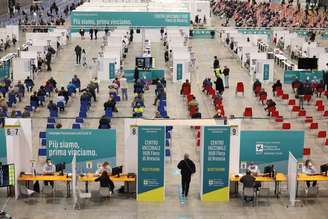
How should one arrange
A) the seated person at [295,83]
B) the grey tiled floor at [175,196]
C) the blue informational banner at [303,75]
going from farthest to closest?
1. the blue informational banner at [303,75]
2. the seated person at [295,83]
3. the grey tiled floor at [175,196]

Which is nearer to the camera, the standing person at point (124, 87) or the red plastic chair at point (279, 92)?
the standing person at point (124, 87)

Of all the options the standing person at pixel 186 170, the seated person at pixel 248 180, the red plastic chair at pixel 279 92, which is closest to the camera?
the seated person at pixel 248 180

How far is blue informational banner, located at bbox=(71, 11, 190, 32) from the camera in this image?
48844mm

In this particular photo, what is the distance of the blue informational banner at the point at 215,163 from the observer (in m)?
17.8

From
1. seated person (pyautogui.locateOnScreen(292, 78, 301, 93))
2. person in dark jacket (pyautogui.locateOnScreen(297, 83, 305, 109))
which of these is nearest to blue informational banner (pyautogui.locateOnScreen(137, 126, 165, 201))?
person in dark jacket (pyautogui.locateOnScreen(297, 83, 305, 109))

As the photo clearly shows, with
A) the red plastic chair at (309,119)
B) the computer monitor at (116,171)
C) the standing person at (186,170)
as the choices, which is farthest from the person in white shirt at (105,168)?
the red plastic chair at (309,119)

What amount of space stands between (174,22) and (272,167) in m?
32.7

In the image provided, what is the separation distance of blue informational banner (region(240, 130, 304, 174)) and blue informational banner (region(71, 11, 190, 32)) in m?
31.6

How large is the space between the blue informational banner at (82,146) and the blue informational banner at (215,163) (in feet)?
8.34

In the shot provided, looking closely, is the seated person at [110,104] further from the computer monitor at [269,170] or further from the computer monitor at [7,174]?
the computer monitor at [269,170]

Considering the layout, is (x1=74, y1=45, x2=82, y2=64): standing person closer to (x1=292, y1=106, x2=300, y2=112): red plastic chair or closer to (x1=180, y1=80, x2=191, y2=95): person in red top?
(x1=180, y1=80, x2=191, y2=95): person in red top

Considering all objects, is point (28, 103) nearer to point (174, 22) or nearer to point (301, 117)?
point (301, 117)

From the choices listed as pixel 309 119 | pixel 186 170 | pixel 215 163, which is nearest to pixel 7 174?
pixel 186 170

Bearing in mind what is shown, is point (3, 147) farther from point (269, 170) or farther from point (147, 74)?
point (147, 74)
